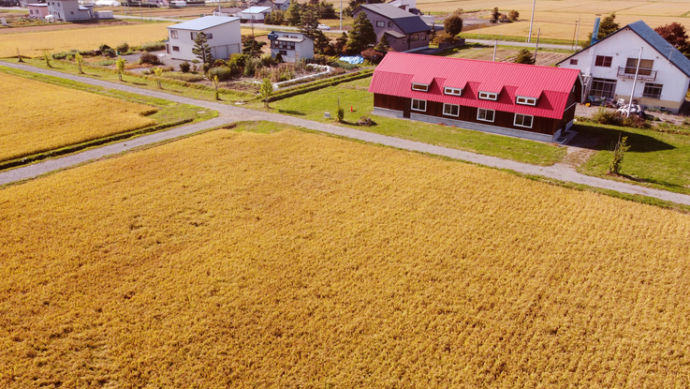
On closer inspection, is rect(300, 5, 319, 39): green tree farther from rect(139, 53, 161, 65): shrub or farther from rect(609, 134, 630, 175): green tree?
rect(609, 134, 630, 175): green tree

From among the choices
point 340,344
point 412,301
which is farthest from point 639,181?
point 340,344

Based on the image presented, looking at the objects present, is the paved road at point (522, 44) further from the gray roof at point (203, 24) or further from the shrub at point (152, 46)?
the shrub at point (152, 46)

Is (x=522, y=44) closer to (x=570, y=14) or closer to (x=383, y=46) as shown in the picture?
(x=383, y=46)

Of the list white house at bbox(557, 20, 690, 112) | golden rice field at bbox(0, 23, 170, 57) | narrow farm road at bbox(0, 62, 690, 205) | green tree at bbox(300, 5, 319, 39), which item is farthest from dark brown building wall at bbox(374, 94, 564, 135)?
golden rice field at bbox(0, 23, 170, 57)

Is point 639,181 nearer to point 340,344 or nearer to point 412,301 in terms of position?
point 412,301

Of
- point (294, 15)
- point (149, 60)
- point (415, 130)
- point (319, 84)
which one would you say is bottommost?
point (415, 130)

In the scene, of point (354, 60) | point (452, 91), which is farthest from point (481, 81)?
point (354, 60)
